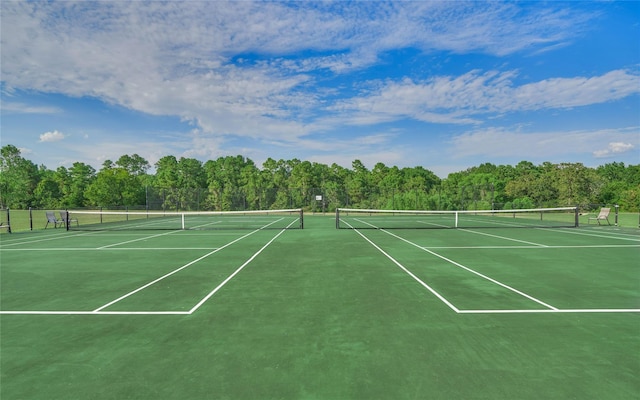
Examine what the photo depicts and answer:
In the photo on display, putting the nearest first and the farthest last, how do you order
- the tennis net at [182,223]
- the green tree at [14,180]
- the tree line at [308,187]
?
1. the tennis net at [182,223]
2. the tree line at [308,187]
3. the green tree at [14,180]

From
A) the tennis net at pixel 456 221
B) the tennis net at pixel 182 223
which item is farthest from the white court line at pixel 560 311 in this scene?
the tennis net at pixel 182 223

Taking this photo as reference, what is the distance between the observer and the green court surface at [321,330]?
3266 millimetres

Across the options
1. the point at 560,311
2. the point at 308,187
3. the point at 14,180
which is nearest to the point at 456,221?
the point at 560,311

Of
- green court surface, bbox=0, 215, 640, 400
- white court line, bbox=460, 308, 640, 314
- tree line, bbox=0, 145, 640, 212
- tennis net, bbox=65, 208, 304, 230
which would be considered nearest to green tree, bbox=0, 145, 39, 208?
tree line, bbox=0, 145, 640, 212

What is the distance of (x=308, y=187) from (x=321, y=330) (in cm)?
5303

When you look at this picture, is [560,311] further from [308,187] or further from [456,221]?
[308,187]

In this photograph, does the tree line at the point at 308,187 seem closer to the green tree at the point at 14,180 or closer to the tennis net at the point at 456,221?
the green tree at the point at 14,180

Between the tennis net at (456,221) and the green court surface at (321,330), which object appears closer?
the green court surface at (321,330)

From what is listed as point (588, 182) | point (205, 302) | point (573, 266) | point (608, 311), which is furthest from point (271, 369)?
point (588, 182)

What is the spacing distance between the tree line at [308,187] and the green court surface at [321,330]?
103 ft

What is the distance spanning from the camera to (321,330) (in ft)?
14.9

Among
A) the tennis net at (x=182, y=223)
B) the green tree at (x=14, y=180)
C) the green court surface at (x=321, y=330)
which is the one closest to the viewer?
the green court surface at (x=321, y=330)

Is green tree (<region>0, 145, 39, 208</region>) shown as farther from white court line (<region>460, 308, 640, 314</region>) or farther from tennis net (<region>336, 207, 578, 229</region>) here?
white court line (<region>460, 308, 640, 314</region>)

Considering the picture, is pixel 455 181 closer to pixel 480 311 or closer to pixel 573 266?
pixel 573 266
